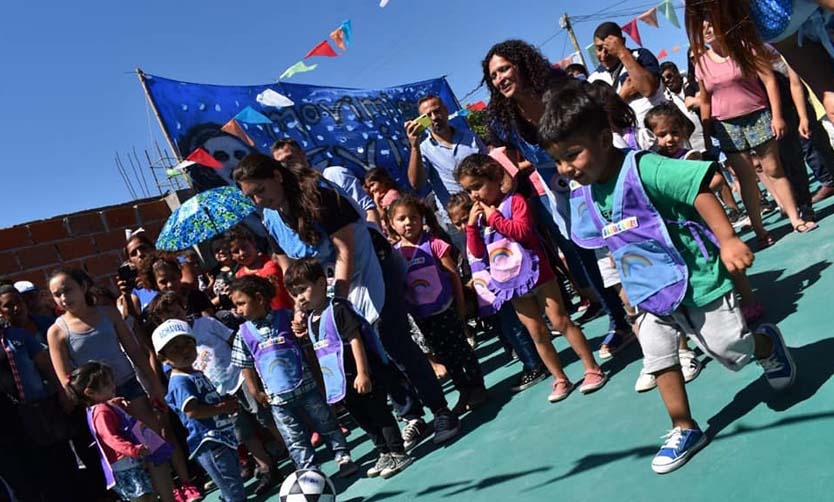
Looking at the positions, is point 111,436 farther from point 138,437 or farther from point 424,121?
point 424,121

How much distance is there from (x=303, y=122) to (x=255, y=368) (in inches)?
229

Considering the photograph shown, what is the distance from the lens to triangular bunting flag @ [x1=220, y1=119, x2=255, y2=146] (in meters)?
8.45

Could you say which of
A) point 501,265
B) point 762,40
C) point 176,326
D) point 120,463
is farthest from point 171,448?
point 762,40

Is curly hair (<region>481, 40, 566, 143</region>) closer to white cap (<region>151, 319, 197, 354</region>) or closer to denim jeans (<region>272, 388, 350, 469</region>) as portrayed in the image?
denim jeans (<region>272, 388, 350, 469</region>)

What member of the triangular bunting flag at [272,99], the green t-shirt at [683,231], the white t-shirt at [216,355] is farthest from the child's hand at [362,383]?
the triangular bunting flag at [272,99]

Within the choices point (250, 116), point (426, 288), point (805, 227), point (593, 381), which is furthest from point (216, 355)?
point (250, 116)

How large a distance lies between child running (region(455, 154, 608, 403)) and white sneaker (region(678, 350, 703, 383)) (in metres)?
0.50

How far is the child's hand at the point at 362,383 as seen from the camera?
12.2ft

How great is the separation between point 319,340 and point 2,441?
2482mm

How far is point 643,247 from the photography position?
Answer: 2.60m

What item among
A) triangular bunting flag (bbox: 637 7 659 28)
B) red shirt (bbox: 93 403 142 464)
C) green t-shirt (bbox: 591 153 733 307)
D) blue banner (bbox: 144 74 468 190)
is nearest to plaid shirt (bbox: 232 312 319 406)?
red shirt (bbox: 93 403 142 464)

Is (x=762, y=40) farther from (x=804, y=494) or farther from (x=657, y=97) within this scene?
(x=657, y=97)

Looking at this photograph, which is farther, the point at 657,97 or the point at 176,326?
the point at 657,97

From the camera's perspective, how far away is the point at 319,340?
12.7ft
